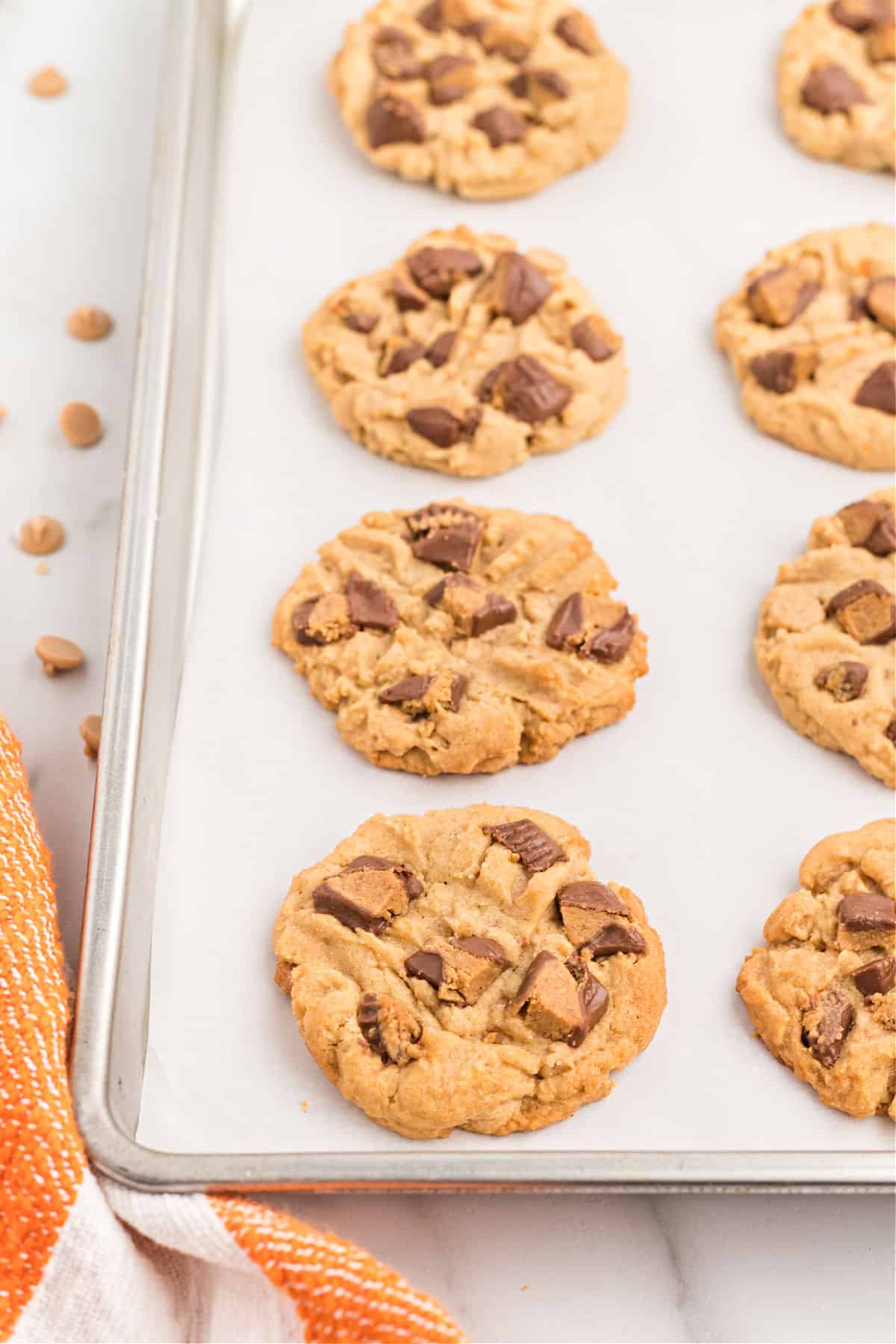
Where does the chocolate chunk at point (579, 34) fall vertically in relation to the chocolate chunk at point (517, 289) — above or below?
above

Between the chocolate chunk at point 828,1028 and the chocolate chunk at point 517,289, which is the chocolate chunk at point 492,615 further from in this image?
the chocolate chunk at point 828,1028

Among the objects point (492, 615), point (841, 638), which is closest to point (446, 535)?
point (492, 615)

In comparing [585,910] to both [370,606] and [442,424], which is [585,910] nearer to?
[370,606]

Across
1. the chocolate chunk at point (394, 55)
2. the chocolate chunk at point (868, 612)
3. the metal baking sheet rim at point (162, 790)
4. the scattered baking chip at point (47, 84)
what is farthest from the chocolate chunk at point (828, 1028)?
the scattered baking chip at point (47, 84)

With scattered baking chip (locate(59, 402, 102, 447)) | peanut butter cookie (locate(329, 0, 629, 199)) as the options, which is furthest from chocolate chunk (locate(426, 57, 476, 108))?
scattered baking chip (locate(59, 402, 102, 447))

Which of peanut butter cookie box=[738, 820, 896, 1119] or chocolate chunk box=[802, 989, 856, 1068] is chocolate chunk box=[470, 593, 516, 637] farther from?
chocolate chunk box=[802, 989, 856, 1068]
